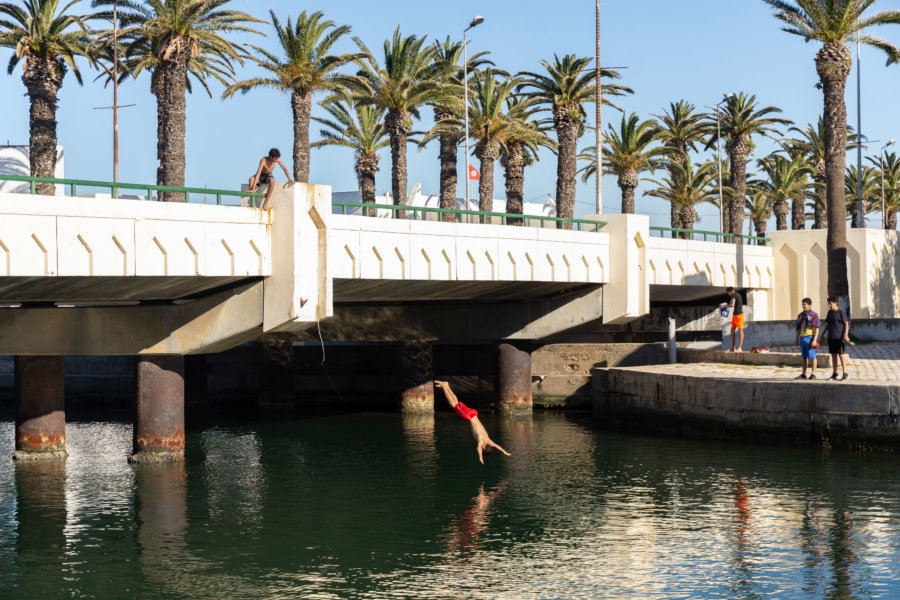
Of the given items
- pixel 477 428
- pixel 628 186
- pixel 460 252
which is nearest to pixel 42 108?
pixel 460 252

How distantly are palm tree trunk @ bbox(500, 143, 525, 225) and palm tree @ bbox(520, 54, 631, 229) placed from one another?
11.0 ft

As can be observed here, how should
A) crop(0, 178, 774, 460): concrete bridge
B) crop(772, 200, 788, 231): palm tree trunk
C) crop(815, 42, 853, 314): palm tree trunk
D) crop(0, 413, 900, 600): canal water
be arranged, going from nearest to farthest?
crop(0, 413, 900, 600): canal water
crop(0, 178, 774, 460): concrete bridge
crop(815, 42, 853, 314): palm tree trunk
crop(772, 200, 788, 231): palm tree trunk

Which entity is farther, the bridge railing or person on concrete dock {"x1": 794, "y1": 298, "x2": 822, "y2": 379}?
the bridge railing

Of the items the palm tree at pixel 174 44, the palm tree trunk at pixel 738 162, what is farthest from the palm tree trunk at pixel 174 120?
the palm tree trunk at pixel 738 162

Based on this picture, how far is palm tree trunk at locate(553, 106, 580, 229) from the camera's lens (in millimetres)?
51281

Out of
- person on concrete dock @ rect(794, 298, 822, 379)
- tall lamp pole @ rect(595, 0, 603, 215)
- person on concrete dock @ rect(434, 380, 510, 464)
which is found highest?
tall lamp pole @ rect(595, 0, 603, 215)

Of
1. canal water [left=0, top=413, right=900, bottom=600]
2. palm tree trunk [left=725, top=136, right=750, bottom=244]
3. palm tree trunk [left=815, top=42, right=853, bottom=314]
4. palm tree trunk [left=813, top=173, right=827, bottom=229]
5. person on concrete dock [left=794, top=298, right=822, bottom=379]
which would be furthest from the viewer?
palm tree trunk [left=813, top=173, right=827, bottom=229]

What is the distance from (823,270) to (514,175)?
1638 centimetres

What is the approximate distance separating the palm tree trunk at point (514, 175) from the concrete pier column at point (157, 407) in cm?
3004

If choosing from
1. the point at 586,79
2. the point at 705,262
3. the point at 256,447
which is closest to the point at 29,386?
the point at 256,447

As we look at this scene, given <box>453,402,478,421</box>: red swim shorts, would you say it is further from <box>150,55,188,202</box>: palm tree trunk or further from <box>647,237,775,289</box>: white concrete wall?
<box>150,55,188,202</box>: palm tree trunk

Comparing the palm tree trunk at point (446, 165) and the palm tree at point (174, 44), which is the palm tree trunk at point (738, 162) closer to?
the palm tree trunk at point (446, 165)

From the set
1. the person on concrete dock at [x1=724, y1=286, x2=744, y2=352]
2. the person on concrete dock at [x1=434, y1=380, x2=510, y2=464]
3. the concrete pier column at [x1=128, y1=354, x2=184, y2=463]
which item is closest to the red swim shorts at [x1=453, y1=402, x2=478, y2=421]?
the person on concrete dock at [x1=434, y1=380, x2=510, y2=464]

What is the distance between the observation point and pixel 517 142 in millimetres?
54406
